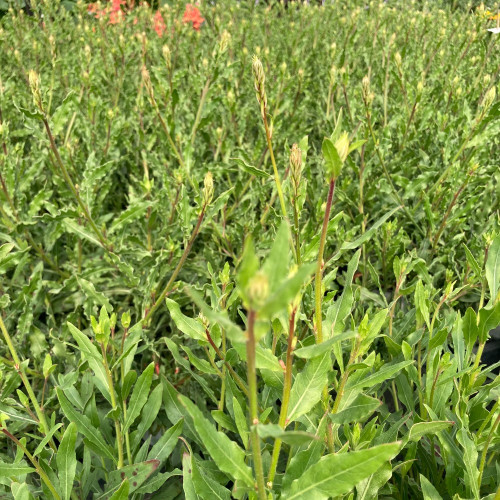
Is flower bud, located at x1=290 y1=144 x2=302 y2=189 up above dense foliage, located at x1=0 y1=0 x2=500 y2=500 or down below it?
above

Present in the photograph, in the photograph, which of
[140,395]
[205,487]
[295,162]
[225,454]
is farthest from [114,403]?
[295,162]

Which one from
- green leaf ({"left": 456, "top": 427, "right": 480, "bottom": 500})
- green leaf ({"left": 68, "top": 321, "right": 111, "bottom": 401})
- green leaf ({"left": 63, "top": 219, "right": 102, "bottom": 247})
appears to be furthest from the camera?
green leaf ({"left": 63, "top": 219, "right": 102, "bottom": 247})

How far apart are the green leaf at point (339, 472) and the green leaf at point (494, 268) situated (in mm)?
477

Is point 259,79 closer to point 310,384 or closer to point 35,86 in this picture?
point 310,384

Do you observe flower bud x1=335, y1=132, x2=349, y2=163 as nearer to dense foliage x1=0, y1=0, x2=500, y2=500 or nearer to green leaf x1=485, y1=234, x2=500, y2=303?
dense foliage x1=0, y1=0, x2=500, y2=500

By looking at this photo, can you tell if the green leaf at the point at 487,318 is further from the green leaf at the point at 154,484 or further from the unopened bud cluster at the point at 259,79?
the green leaf at the point at 154,484

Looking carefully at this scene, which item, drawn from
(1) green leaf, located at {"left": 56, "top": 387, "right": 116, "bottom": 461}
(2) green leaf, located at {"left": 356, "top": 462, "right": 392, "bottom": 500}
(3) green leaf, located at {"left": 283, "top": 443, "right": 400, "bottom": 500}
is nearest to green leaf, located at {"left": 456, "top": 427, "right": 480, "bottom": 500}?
(2) green leaf, located at {"left": 356, "top": 462, "right": 392, "bottom": 500}

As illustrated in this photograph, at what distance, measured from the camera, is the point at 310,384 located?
0.84 m

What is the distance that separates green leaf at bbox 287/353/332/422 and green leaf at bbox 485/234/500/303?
42cm

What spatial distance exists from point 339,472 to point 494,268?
0.58m

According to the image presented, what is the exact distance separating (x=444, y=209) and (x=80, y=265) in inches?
53.0

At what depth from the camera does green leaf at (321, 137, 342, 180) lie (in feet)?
2.26

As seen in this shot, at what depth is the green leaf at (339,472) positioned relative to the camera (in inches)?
25.9

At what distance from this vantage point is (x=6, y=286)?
5.67 ft
